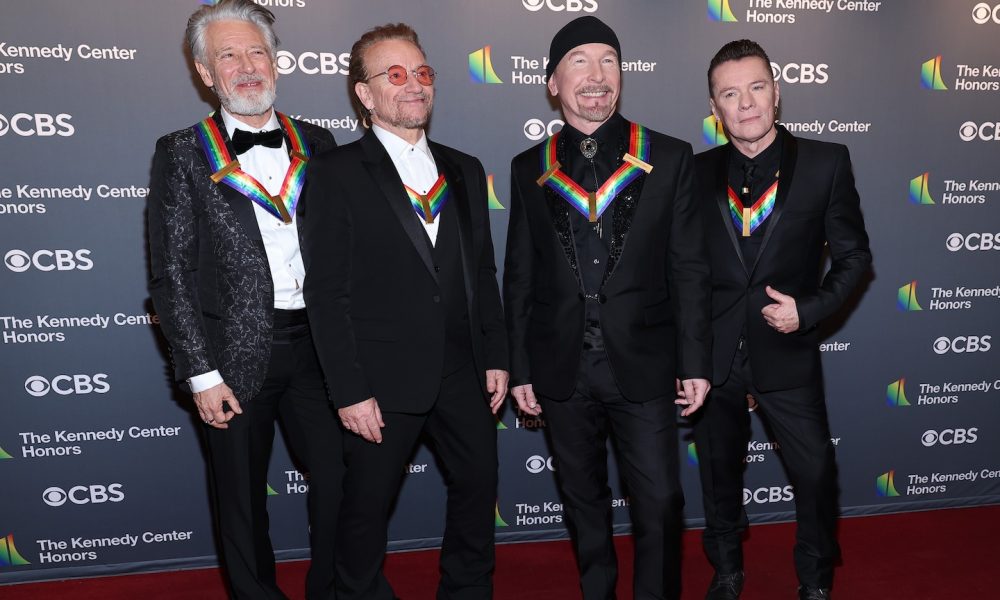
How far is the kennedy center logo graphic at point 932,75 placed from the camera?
11.0ft

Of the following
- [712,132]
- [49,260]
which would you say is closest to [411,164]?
[712,132]

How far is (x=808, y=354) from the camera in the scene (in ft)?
8.37

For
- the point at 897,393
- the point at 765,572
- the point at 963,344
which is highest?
the point at 963,344

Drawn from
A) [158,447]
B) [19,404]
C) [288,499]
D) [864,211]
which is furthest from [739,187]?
[19,404]

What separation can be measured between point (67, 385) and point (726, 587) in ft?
9.68

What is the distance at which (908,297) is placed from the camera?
138 inches

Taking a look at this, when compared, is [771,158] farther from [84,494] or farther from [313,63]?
[84,494]

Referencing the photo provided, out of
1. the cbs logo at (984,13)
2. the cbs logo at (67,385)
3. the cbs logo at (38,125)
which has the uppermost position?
the cbs logo at (984,13)

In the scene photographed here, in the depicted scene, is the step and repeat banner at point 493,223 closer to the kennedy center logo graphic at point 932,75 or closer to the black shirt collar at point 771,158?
the kennedy center logo graphic at point 932,75

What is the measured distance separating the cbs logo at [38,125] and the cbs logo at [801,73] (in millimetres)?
3158

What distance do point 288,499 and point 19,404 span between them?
1.25 m

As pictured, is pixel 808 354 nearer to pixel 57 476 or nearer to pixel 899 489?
pixel 899 489

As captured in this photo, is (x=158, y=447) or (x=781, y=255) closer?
(x=781, y=255)

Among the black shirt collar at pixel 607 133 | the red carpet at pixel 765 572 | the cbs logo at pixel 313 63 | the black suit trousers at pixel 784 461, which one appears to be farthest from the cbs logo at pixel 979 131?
the cbs logo at pixel 313 63
